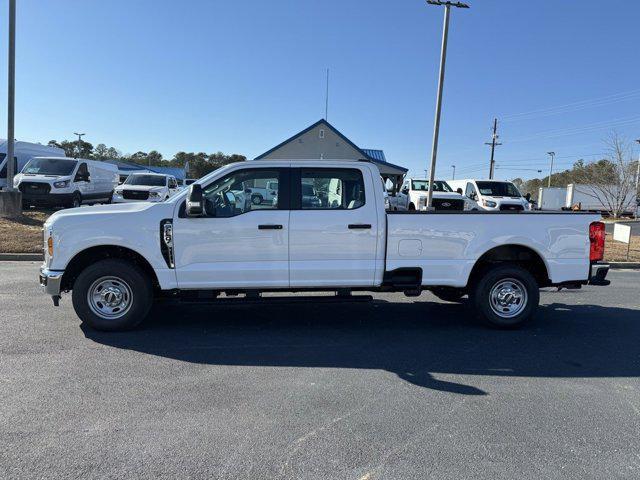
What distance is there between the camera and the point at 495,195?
2103 cm

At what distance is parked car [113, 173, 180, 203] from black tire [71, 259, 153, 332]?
534 inches

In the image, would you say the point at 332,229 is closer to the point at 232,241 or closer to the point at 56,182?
the point at 232,241

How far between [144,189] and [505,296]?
659 inches

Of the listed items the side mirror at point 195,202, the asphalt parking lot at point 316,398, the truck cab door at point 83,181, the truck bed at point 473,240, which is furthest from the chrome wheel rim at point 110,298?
the truck cab door at point 83,181

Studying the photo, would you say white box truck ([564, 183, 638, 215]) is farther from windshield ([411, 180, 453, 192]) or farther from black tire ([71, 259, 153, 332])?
black tire ([71, 259, 153, 332])

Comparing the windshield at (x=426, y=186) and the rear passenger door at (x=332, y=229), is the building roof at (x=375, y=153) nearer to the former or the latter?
the windshield at (x=426, y=186)

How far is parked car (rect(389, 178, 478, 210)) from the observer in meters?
19.6

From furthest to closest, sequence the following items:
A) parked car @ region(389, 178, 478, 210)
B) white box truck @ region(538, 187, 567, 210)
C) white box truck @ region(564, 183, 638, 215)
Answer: white box truck @ region(538, 187, 567, 210)
white box truck @ region(564, 183, 638, 215)
parked car @ region(389, 178, 478, 210)

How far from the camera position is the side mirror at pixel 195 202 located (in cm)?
528

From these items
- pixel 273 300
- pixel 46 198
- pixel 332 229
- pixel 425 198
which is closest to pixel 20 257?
pixel 46 198

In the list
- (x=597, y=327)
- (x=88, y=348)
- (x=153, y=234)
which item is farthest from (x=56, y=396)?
(x=597, y=327)

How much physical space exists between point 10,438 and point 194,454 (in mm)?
1268

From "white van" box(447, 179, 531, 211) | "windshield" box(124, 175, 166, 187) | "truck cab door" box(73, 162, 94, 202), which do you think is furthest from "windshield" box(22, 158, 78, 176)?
"white van" box(447, 179, 531, 211)

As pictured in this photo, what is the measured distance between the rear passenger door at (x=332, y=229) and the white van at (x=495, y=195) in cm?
1555
